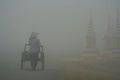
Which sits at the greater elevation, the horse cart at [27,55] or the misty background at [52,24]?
the misty background at [52,24]

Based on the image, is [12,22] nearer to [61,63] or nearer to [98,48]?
[61,63]

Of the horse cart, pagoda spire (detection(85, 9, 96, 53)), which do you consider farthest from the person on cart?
pagoda spire (detection(85, 9, 96, 53))

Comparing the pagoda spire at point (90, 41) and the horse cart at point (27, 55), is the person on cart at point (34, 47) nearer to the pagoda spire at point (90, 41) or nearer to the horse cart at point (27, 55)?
the horse cart at point (27, 55)

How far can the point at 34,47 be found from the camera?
3.12 metres

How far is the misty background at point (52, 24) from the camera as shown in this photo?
3066 millimetres

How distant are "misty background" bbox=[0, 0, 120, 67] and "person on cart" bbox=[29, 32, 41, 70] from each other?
49 millimetres

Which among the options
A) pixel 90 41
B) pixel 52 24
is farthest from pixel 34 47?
pixel 90 41

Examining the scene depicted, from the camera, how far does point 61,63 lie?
10.0 ft

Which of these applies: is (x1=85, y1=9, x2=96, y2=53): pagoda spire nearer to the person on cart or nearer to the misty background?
the misty background

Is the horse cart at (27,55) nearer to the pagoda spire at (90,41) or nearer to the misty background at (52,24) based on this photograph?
the misty background at (52,24)

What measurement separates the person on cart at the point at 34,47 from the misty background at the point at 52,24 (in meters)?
0.05

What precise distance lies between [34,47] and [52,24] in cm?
36

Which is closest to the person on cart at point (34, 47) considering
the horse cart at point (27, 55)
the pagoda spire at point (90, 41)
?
the horse cart at point (27, 55)

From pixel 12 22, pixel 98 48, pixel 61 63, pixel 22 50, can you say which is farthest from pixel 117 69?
pixel 12 22
